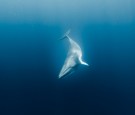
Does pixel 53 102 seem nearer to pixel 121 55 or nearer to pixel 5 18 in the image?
pixel 121 55

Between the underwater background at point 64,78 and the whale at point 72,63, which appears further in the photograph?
the underwater background at point 64,78

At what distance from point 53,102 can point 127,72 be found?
5194mm

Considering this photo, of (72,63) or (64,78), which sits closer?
(72,63)

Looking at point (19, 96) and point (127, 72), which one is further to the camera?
point (127, 72)

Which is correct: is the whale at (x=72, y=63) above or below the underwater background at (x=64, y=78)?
below

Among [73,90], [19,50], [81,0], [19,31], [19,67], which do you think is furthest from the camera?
[81,0]

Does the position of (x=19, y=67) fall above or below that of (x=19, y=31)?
below

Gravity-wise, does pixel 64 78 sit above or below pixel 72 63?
above

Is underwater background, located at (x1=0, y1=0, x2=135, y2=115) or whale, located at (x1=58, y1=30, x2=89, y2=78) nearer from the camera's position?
whale, located at (x1=58, y1=30, x2=89, y2=78)

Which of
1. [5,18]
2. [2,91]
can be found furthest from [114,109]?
[5,18]

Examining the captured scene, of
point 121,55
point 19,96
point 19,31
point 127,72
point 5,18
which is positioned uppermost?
point 5,18

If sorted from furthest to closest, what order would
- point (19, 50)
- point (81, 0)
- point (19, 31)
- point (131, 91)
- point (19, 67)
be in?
point (81, 0), point (19, 31), point (19, 50), point (19, 67), point (131, 91)

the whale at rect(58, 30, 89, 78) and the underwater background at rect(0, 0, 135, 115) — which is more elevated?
the underwater background at rect(0, 0, 135, 115)

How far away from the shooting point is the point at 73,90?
13734mm
